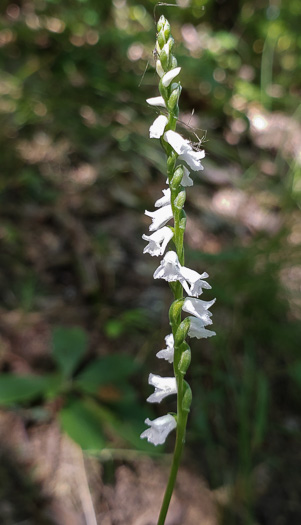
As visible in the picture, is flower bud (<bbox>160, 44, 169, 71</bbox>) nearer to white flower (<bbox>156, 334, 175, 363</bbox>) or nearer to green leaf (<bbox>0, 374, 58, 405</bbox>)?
white flower (<bbox>156, 334, 175, 363</bbox>)

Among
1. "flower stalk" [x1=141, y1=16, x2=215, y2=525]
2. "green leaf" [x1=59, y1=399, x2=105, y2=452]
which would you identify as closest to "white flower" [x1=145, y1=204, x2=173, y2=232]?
"flower stalk" [x1=141, y1=16, x2=215, y2=525]

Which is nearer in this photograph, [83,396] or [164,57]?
[164,57]

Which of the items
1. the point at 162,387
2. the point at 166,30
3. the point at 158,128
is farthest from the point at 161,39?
the point at 162,387

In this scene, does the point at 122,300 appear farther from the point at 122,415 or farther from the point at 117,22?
the point at 117,22

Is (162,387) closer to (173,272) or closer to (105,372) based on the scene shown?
(173,272)

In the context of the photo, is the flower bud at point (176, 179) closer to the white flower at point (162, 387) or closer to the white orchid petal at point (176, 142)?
the white orchid petal at point (176, 142)

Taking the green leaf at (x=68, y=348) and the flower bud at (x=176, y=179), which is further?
the green leaf at (x=68, y=348)

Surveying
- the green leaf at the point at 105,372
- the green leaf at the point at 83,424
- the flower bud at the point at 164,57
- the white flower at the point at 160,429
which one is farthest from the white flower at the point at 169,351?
the green leaf at the point at 105,372
